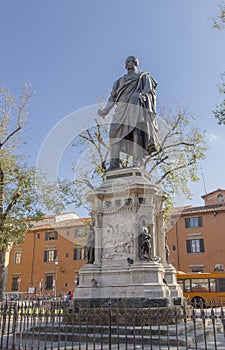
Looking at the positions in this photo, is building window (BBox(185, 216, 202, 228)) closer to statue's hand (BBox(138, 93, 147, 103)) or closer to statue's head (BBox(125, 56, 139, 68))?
statue's head (BBox(125, 56, 139, 68))

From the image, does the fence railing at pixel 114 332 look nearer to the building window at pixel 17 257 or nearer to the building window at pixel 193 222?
the building window at pixel 193 222

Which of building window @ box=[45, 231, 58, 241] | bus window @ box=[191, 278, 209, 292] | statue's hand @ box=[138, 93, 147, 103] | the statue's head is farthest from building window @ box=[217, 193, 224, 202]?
statue's hand @ box=[138, 93, 147, 103]

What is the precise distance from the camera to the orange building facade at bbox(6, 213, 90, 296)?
140ft

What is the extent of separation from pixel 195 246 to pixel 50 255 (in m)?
19.2

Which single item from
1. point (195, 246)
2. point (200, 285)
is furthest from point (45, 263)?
point (200, 285)

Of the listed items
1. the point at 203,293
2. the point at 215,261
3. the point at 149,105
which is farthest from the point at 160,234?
the point at 215,261

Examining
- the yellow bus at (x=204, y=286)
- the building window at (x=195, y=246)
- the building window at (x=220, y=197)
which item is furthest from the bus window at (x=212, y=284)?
the building window at (x=220, y=197)

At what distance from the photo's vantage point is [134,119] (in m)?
10.6

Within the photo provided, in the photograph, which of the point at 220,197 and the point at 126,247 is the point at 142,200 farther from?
the point at 220,197

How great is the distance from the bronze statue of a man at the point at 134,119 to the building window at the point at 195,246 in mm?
29460

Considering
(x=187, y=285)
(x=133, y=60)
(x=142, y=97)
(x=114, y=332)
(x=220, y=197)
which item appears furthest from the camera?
(x=220, y=197)

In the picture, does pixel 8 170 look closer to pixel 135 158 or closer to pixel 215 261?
pixel 135 158

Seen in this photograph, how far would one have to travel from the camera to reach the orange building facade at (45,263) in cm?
4272

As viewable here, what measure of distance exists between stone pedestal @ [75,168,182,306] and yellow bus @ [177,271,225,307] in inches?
592
